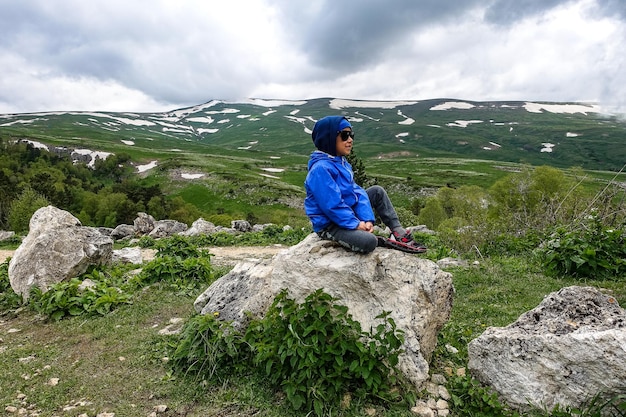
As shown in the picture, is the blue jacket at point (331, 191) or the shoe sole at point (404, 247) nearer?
the blue jacket at point (331, 191)

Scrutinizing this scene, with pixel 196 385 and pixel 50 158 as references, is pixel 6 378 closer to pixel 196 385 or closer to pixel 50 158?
pixel 196 385

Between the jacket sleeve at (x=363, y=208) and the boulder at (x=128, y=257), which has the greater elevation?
the jacket sleeve at (x=363, y=208)

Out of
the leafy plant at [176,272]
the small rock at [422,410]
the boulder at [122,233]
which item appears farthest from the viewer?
the boulder at [122,233]

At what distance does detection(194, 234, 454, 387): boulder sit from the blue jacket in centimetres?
59

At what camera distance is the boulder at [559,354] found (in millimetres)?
4531

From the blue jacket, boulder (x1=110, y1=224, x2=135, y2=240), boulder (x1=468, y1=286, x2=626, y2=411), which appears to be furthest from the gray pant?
boulder (x1=110, y1=224, x2=135, y2=240)

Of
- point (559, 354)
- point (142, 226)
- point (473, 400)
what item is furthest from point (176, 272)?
point (142, 226)

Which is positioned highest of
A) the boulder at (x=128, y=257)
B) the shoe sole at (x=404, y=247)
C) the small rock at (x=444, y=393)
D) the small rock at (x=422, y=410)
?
the shoe sole at (x=404, y=247)

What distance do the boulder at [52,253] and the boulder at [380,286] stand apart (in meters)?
6.99

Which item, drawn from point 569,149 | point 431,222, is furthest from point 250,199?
point 569,149

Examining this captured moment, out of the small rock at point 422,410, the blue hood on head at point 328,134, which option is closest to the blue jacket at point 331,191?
the blue hood on head at point 328,134

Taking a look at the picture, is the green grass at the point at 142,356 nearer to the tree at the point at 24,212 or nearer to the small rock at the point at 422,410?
the small rock at the point at 422,410

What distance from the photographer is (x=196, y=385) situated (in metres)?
5.90

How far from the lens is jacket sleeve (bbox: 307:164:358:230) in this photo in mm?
5766
